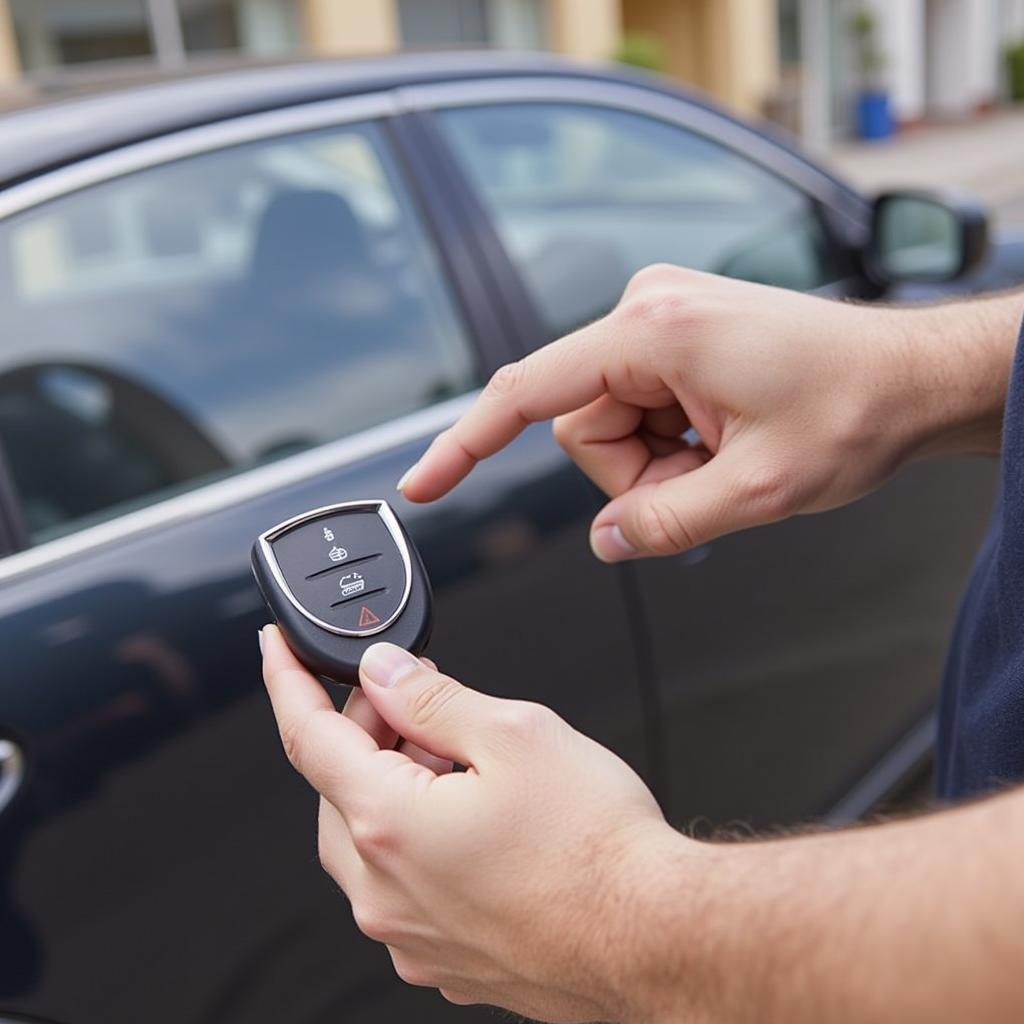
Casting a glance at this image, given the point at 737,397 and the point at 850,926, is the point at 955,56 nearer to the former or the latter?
the point at 737,397

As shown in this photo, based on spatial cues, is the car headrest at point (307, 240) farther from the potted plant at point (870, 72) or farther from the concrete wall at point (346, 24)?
the potted plant at point (870, 72)

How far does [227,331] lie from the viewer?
192 cm

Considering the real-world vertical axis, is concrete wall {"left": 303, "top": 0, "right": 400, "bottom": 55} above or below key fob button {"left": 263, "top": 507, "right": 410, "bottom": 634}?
above

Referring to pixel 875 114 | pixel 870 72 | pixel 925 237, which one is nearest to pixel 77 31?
pixel 925 237

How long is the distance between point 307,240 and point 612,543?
1.00 metres

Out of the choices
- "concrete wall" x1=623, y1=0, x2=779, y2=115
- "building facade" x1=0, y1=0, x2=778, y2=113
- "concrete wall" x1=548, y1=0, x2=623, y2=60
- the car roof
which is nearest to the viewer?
the car roof

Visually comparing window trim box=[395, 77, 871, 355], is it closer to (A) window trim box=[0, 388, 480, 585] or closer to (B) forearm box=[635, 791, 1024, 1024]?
(A) window trim box=[0, 388, 480, 585]

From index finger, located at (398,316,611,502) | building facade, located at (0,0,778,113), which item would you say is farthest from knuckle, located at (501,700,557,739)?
building facade, located at (0,0,778,113)

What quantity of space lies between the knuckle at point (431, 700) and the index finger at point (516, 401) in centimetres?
38

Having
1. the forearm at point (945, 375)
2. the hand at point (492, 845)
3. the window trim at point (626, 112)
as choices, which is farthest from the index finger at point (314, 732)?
the window trim at point (626, 112)

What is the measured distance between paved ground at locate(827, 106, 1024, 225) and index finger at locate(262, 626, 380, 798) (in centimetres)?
1032

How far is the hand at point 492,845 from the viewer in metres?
0.77

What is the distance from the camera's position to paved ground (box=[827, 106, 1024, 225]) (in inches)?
481

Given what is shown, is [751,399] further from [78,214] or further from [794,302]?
[78,214]
